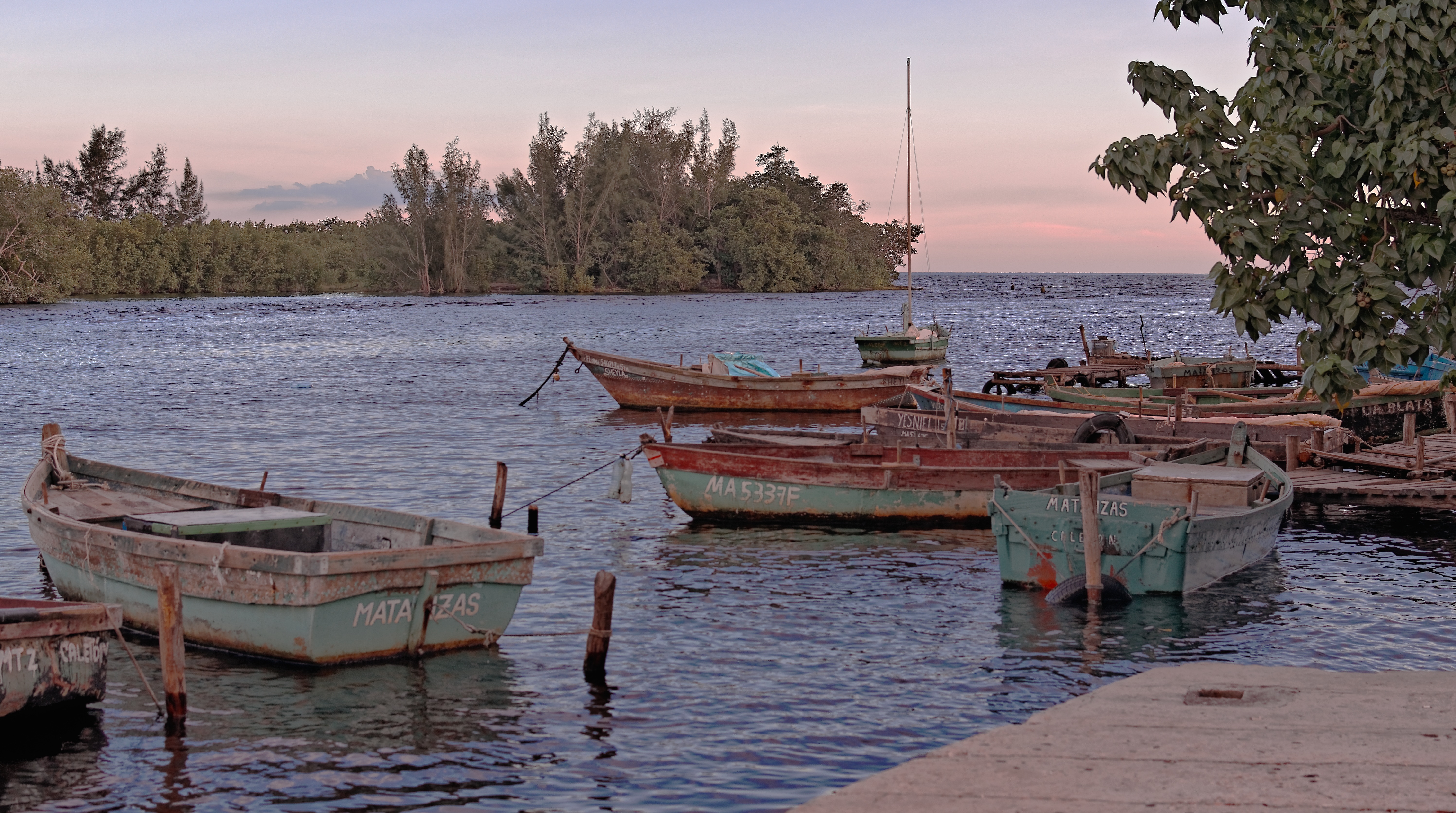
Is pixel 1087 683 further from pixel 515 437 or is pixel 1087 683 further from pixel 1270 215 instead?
pixel 515 437

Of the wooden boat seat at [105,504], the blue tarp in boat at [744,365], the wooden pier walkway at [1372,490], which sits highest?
the blue tarp in boat at [744,365]

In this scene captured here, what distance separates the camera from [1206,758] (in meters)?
6.72

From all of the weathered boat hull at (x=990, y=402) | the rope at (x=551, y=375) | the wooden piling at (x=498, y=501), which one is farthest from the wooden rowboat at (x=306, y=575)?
the rope at (x=551, y=375)

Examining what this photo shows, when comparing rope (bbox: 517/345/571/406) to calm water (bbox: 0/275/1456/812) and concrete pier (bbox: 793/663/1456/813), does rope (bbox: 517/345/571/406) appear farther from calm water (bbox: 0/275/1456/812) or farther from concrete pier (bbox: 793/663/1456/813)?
concrete pier (bbox: 793/663/1456/813)

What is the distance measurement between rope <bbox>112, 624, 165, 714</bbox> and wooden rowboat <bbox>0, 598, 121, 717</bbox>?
129 millimetres

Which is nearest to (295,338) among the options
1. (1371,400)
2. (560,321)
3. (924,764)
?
(560,321)

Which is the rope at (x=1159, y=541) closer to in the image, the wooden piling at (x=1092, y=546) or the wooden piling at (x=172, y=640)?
the wooden piling at (x=1092, y=546)

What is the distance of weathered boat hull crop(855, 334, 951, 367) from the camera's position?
53.0m

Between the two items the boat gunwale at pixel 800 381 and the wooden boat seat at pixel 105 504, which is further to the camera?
the boat gunwale at pixel 800 381

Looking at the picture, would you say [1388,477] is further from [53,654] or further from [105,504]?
[53,654]

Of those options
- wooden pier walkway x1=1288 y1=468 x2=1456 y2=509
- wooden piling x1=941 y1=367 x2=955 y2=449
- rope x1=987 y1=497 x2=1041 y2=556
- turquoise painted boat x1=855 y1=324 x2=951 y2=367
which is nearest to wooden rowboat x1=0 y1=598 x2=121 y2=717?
rope x1=987 y1=497 x2=1041 y2=556

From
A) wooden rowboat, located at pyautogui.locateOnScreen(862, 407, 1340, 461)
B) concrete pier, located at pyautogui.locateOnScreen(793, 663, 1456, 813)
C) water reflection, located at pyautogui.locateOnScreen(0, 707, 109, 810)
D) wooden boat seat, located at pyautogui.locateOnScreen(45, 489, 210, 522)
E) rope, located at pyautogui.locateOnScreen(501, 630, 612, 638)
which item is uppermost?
wooden rowboat, located at pyautogui.locateOnScreen(862, 407, 1340, 461)

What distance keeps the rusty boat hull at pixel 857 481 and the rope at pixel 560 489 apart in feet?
3.36

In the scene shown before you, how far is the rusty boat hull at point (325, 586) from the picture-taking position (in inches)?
452
